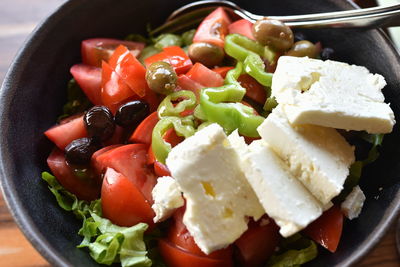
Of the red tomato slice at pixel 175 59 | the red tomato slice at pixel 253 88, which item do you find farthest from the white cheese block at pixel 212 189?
the red tomato slice at pixel 175 59

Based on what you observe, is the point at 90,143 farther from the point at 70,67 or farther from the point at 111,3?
the point at 111,3

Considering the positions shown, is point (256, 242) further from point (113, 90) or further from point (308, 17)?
point (308, 17)

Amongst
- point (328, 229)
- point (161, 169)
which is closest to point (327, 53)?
point (328, 229)

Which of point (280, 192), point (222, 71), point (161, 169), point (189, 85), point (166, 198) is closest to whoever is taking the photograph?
point (280, 192)

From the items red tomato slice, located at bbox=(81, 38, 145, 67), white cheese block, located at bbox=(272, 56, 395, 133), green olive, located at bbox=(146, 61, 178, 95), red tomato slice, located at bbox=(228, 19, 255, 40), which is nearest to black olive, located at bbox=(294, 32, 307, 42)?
red tomato slice, located at bbox=(228, 19, 255, 40)

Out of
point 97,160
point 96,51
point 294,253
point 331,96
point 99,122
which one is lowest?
point 294,253

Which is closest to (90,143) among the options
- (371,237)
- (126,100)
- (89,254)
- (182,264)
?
(126,100)

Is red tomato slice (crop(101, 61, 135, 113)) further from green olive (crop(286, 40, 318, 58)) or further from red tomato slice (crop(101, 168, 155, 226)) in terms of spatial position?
green olive (crop(286, 40, 318, 58))
